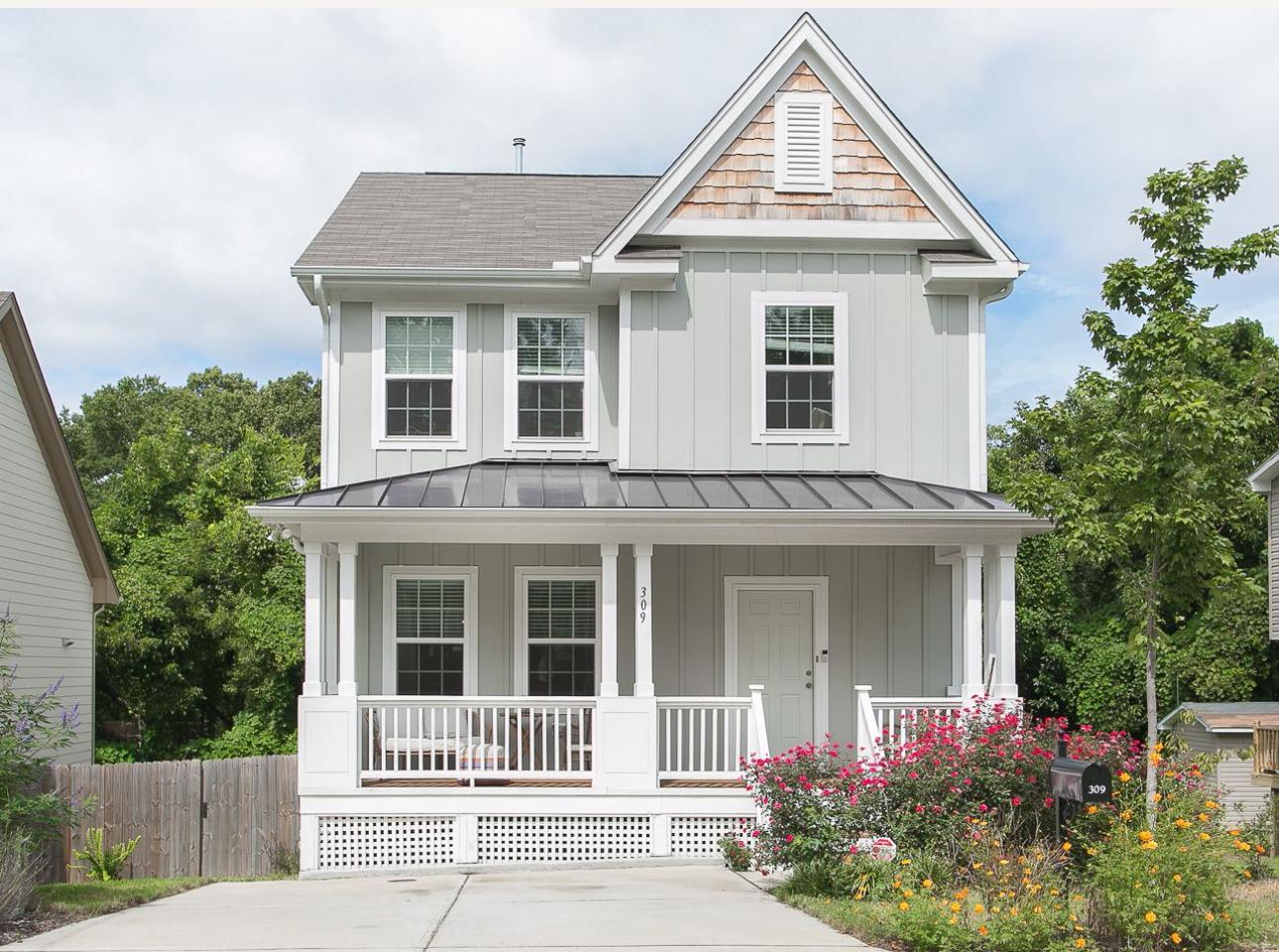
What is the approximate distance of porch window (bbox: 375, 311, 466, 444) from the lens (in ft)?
50.7

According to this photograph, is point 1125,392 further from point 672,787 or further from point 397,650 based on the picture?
point 397,650

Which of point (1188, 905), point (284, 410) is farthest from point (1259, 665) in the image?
point (284, 410)

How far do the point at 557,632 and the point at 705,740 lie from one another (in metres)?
2.18

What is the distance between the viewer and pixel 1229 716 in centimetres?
2252

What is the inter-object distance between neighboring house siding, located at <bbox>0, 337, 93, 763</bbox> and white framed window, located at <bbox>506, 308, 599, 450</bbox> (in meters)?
7.04

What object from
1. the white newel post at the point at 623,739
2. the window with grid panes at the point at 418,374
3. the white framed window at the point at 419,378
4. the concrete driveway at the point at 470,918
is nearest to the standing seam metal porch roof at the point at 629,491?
the white framed window at the point at 419,378

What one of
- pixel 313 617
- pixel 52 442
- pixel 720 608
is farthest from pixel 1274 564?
pixel 52 442

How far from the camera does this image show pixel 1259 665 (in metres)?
26.3

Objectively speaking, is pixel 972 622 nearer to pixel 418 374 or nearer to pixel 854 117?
pixel 854 117

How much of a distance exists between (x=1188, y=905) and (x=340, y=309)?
11.1 metres

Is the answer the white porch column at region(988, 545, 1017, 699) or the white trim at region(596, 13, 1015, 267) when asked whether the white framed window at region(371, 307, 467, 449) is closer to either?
the white trim at region(596, 13, 1015, 267)

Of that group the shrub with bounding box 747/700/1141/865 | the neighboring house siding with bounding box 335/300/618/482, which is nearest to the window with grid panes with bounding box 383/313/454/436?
the neighboring house siding with bounding box 335/300/618/482

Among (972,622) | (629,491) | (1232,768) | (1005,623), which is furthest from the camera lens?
(1232,768)

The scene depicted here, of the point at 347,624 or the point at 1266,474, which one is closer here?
the point at 347,624
